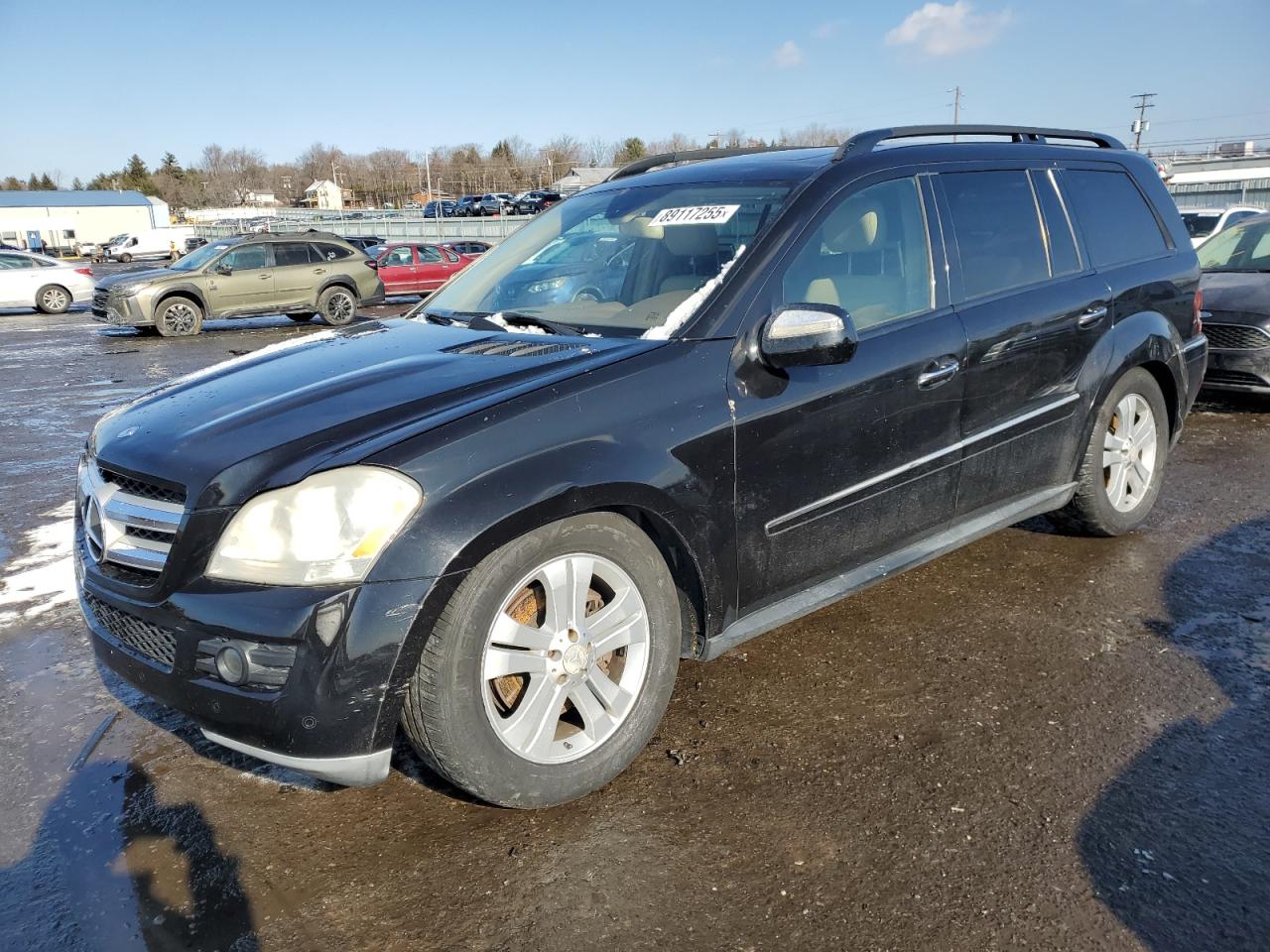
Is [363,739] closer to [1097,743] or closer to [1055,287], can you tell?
[1097,743]

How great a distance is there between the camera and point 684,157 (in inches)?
166

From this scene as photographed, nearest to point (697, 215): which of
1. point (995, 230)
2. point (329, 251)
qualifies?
point (995, 230)

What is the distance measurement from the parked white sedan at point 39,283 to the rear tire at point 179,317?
7110 millimetres

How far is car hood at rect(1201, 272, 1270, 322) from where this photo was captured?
7281mm

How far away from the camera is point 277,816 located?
8.88 ft

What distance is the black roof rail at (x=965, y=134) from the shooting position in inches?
138

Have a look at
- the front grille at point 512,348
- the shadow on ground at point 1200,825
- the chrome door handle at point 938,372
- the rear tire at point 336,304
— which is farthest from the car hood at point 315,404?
the rear tire at point 336,304

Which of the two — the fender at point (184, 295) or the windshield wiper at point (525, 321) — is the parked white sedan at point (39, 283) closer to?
the fender at point (184, 295)

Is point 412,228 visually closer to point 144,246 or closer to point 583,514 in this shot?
point 144,246

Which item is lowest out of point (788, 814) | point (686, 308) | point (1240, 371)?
point (788, 814)

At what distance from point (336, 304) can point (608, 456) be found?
16842 mm

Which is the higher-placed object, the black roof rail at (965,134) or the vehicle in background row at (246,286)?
the black roof rail at (965,134)

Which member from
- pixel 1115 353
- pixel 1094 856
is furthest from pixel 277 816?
pixel 1115 353

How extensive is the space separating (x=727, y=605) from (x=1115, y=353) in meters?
2.52
